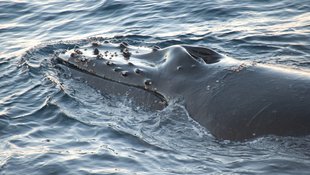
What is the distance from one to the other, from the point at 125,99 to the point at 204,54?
4.19 ft

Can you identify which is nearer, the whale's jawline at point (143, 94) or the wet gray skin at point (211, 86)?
the wet gray skin at point (211, 86)

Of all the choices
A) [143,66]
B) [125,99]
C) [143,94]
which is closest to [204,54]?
[143,66]

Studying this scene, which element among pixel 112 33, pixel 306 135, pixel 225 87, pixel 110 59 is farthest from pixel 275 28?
pixel 306 135

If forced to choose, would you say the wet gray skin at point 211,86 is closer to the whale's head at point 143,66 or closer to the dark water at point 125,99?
the whale's head at point 143,66

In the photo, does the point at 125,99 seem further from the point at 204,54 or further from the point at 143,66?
the point at 204,54

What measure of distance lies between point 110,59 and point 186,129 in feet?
6.37

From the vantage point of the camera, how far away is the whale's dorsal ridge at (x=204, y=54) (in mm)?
7984

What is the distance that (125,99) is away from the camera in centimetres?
826

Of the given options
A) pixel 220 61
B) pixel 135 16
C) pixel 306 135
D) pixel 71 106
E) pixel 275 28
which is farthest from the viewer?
pixel 135 16

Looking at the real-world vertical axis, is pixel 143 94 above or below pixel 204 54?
below

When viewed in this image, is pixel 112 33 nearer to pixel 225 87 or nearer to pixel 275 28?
pixel 275 28

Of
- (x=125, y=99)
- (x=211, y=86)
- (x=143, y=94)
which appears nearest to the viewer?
(x=211, y=86)

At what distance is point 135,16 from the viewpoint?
16.1m

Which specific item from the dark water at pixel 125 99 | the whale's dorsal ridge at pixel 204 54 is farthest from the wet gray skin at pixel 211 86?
the dark water at pixel 125 99
